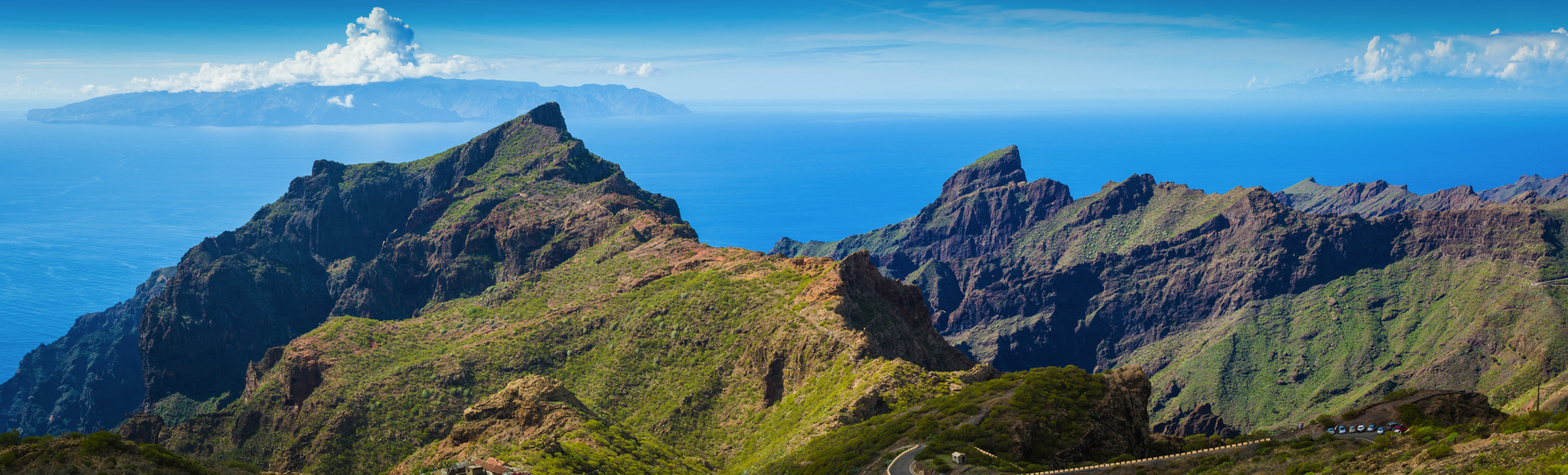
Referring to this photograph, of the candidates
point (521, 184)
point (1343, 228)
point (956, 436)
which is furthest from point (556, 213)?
point (1343, 228)

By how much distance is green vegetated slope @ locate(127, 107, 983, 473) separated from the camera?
84250 millimetres

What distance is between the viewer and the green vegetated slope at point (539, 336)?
84.2 metres

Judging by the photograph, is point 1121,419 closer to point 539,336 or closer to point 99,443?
point 99,443

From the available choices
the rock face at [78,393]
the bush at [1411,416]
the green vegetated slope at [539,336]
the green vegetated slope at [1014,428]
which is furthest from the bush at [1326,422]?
the rock face at [78,393]

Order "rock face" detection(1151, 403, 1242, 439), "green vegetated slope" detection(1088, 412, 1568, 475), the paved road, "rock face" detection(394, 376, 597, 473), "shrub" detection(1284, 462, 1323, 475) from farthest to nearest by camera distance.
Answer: "rock face" detection(1151, 403, 1242, 439) → "rock face" detection(394, 376, 597, 473) → the paved road → "shrub" detection(1284, 462, 1323, 475) → "green vegetated slope" detection(1088, 412, 1568, 475)

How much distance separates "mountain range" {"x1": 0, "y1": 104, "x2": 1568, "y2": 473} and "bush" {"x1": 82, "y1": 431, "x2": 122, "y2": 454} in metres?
1.86

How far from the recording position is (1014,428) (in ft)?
189

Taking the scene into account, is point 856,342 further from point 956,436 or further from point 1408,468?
point 1408,468

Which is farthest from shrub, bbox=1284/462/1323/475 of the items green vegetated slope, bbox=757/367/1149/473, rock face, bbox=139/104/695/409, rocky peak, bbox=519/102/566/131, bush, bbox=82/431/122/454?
rocky peak, bbox=519/102/566/131

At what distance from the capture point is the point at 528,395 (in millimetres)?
76938

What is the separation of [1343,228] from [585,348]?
169 metres

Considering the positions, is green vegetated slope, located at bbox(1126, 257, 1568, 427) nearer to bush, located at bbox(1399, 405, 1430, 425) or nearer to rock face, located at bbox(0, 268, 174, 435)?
bush, located at bbox(1399, 405, 1430, 425)

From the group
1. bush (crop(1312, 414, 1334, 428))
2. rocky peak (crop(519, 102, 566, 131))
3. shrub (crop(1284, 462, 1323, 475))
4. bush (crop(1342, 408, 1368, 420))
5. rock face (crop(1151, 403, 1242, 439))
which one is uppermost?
rocky peak (crop(519, 102, 566, 131))

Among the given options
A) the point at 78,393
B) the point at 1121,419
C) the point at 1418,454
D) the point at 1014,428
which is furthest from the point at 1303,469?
the point at 78,393
